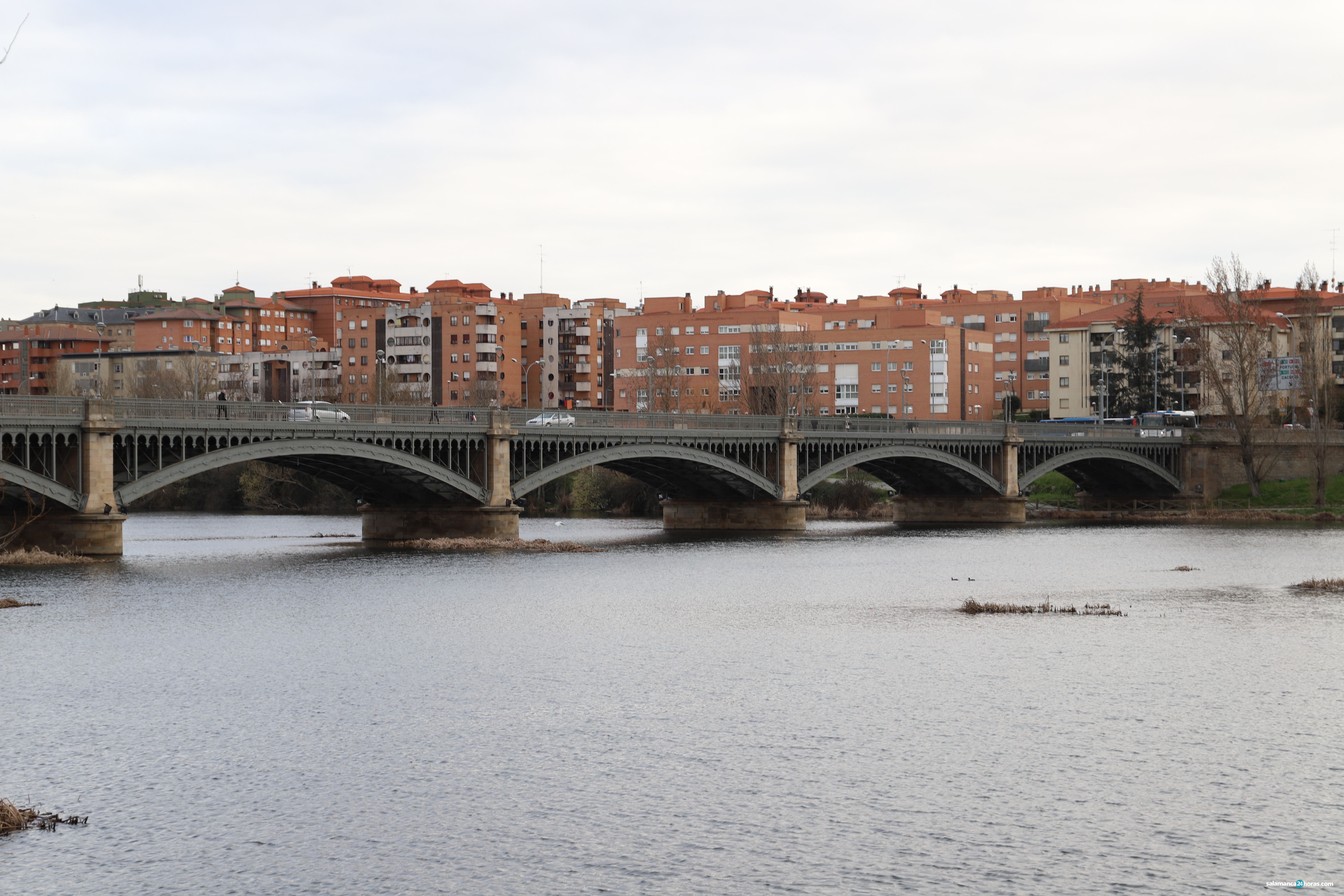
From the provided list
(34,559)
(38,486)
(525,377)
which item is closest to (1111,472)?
(34,559)

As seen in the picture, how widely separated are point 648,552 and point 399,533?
41.3 ft

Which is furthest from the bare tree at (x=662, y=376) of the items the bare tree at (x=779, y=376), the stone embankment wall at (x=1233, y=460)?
the stone embankment wall at (x=1233, y=460)

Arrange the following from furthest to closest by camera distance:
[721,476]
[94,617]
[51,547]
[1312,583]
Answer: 1. [721,476]
2. [51,547]
3. [1312,583]
4. [94,617]

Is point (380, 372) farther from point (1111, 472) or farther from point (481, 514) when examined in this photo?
point (1111, 472)

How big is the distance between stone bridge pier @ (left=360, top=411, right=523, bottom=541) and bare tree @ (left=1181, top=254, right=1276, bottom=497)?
52325 mm

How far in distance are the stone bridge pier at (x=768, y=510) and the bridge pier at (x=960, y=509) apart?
12.8 metres

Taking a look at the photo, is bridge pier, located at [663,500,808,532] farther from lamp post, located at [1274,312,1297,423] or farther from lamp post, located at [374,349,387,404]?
lamp post, located at [1274,312,1297,423]

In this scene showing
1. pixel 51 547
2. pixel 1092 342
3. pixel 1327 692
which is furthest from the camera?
pixel 1092 342

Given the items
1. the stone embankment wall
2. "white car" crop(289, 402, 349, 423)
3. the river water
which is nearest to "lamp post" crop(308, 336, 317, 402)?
the stone embankment wall

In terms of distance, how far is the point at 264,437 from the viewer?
62.0m

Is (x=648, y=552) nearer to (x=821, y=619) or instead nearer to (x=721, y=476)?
(x=721, y=476)

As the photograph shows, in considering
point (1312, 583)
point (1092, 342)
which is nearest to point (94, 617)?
point (1312, 583)

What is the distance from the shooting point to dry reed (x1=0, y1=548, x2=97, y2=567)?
184 feet

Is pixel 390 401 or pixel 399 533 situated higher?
pixel 390 401
